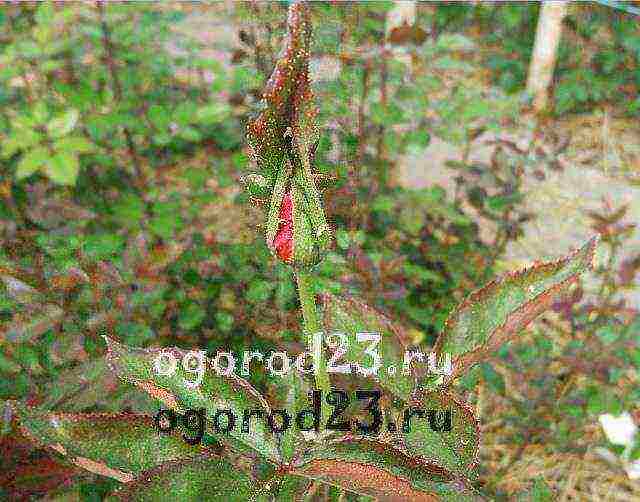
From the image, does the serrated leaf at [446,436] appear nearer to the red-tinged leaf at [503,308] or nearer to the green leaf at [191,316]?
the red-tinged leaf at [503,308]

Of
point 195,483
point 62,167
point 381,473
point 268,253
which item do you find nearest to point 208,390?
point 195,483

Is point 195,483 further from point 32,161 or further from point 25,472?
point 32,161

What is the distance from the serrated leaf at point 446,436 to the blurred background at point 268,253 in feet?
0.70

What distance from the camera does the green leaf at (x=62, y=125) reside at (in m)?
1.39

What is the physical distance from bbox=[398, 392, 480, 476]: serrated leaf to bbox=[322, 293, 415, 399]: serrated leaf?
0.10 metres

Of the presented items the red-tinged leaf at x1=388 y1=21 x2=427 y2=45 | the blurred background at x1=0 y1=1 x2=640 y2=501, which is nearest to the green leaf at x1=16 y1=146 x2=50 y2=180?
the blurred background at x1=0 y1=1 x2=640 y2=501

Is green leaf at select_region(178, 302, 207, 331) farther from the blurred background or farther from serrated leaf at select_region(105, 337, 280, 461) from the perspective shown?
serrated leaf at select_region(105, 337, 280, 461)

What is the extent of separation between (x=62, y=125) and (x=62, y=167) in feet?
0.34

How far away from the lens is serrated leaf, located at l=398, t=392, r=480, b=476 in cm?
61

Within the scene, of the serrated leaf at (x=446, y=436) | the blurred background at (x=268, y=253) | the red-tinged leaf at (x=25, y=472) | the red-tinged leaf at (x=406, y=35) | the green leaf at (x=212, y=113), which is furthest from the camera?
the green leaf at (x=212, y=113)

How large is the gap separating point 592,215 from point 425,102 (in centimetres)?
38

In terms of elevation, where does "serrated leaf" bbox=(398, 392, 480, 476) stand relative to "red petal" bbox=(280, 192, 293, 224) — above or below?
below

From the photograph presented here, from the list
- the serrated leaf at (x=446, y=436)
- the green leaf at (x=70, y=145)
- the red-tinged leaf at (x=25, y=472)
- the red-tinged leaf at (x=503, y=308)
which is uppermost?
the red-tinged leaf at (x=503, y=308)

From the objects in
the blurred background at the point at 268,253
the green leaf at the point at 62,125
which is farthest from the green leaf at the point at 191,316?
the green leaf at the point at 62,125
